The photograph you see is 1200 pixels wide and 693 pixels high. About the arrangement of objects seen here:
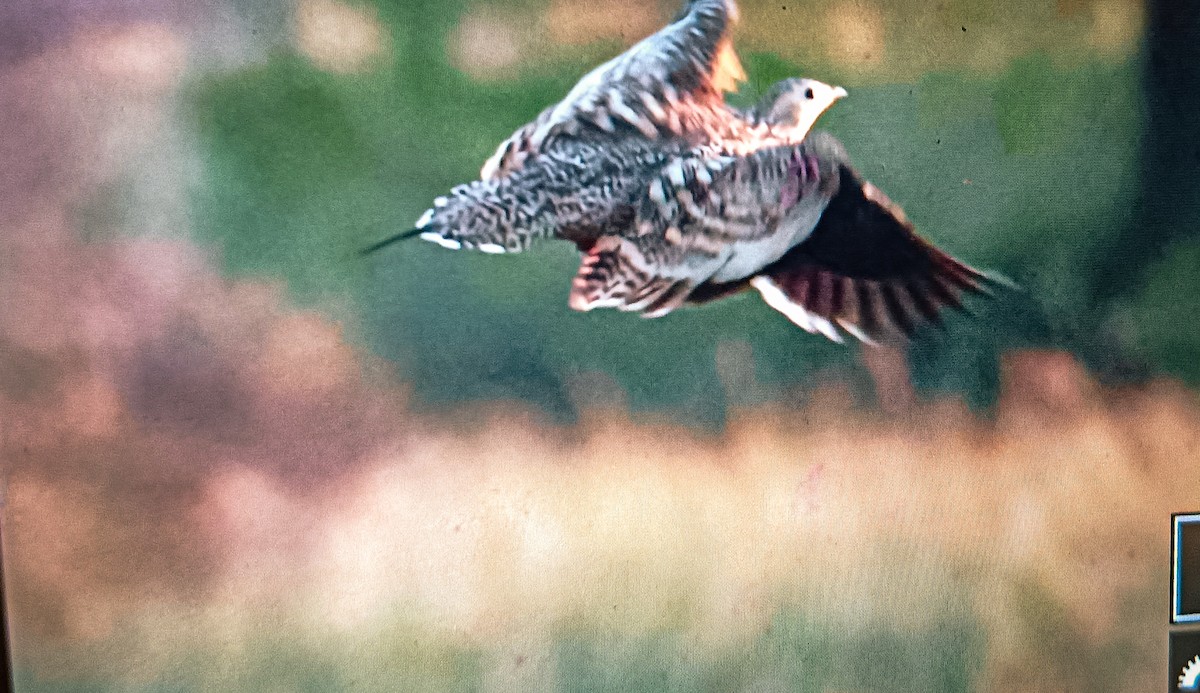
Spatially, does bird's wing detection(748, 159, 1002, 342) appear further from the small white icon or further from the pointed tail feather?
the small white icon

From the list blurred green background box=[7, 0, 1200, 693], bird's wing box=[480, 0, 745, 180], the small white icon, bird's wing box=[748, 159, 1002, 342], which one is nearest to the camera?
blurred green background box=[7, 0, 1200, 693]

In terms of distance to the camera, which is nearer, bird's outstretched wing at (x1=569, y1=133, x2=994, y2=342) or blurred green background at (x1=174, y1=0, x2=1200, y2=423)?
blurred green background at (x1=174, y1=0, x2=1200, y2=423)

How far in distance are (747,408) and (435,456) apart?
0.60m

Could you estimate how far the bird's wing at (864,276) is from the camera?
1.92 m

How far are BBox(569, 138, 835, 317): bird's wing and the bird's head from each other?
0.05 m

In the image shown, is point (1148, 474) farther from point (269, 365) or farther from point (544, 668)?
point (269, 365)

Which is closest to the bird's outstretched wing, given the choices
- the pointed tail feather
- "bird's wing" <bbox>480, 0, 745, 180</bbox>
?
"bird's wing" <bbox>480, 0, 745, 180</bbox>

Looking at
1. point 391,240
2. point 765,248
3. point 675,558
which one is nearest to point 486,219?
point 391,240

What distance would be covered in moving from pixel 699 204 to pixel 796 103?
0.27 m

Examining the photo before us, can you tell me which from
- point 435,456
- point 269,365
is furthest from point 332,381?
point 435,456

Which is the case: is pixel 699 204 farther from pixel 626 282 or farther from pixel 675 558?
pixel 675 558

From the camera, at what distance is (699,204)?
1876mm

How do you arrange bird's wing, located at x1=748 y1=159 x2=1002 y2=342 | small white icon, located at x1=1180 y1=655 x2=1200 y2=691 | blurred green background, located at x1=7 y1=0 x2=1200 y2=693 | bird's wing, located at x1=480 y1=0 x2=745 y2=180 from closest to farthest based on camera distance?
blurred green background, located at x1=7 y1=0 x2=1200 y2=693 < bird's wing, located at x1=480 y1=0 x2=745 y2=180 < bird's wing, located at x1=748 y1=159 x2=1002 y2=342 < small white icon, located at x1=1180 y1=655 x2=1200 y2=691

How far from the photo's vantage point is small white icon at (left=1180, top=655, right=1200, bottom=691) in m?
2.09
